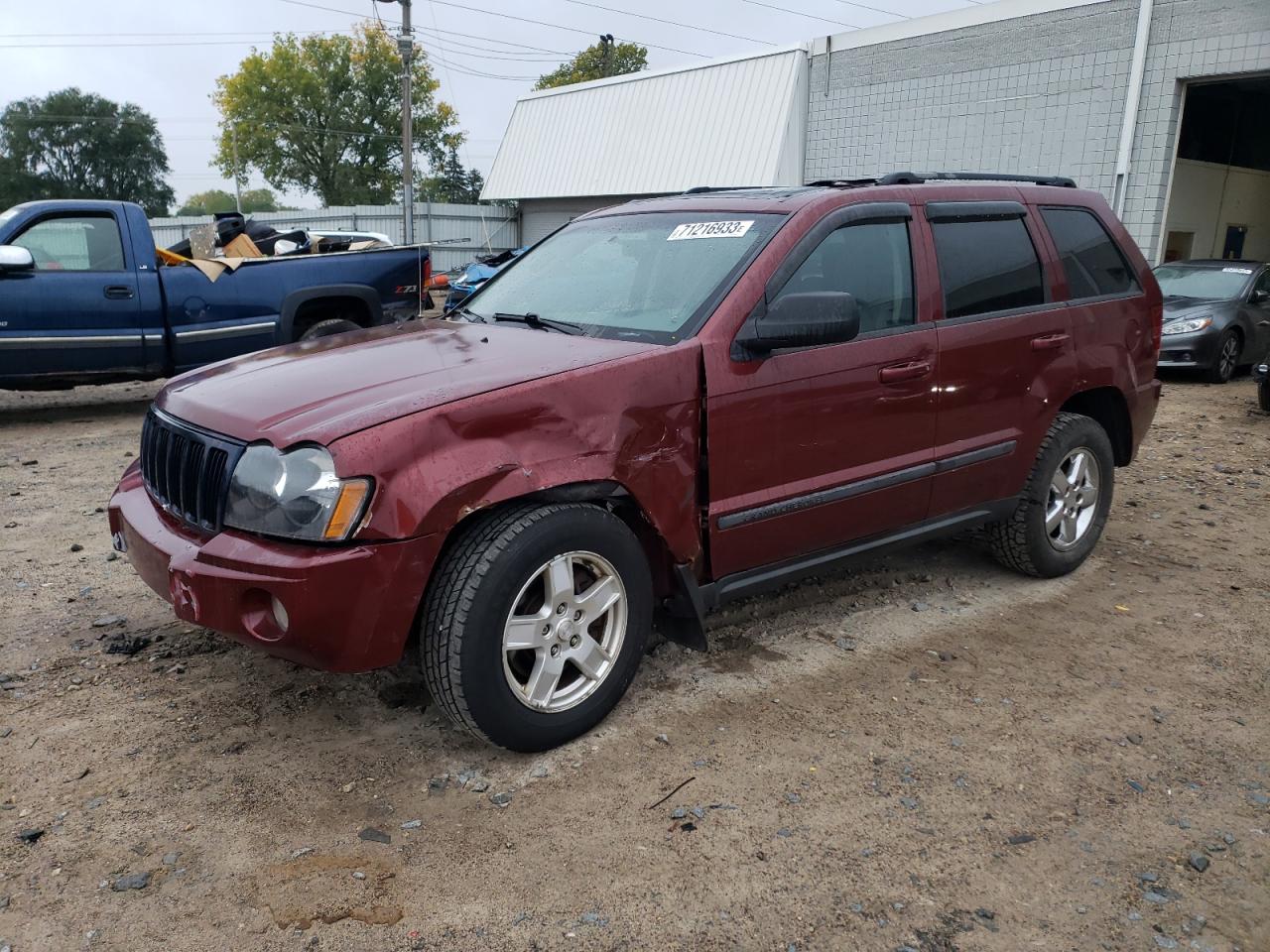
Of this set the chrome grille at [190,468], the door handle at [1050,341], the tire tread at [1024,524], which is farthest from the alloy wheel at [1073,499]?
the chrome grille at [190,468]

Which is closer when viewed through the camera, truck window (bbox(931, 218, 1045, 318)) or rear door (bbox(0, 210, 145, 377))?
truck window (bbox(931, 218, 1045, 318))

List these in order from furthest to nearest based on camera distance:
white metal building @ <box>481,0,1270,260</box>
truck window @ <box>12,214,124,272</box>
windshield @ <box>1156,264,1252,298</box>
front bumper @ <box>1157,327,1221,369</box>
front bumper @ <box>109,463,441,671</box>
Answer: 1. white metal building @ <box>481,0,1270,260</box>
2. windshield @ <box>1156,264,1252,298</box>
3. front bumper @ <box>1157,327,1221,369</box>
4. truck window @ <box>12,214,124,272</box>
5. front bumper @ <box>109,463,441,671</box>

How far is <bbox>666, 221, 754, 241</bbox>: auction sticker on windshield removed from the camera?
12.2 ft

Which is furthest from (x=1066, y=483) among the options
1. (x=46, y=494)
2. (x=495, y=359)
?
(x=46, y=494)

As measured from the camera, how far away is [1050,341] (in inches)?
175

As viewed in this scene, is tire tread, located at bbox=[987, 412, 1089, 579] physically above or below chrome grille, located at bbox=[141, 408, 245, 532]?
Result: below

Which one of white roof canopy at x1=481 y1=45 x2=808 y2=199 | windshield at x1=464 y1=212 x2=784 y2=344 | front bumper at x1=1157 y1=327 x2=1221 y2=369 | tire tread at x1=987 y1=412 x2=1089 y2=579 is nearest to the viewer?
windshield at x1=464 y1=212 x2=784 y2=344

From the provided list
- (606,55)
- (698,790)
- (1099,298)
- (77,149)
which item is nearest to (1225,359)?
(1099,298)

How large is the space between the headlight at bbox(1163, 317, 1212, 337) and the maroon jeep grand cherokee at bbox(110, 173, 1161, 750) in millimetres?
7734

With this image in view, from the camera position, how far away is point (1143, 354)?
16.4 ft

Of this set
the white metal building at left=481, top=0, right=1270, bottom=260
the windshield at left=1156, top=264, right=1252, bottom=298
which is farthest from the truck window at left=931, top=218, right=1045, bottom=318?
the white metal building at left=481, top=0, right=1270, bottom=260

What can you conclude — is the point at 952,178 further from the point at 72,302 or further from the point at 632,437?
the point at 72,302

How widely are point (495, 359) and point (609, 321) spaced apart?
0.57 m

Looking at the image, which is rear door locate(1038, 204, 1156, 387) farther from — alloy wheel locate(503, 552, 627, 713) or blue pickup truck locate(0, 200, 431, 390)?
blue pickup truck locate(0, 200, 431, 390)
